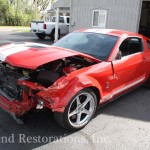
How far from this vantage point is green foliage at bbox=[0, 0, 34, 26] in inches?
1286

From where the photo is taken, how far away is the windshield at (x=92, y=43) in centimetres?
474

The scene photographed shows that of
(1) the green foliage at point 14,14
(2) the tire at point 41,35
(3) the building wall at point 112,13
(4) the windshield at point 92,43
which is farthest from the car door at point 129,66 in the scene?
(1) the green foliage at point 14,14

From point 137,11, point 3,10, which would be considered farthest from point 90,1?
point 3,10

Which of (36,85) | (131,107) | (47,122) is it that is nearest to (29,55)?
(36,85)

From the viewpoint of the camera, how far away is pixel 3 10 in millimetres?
32719

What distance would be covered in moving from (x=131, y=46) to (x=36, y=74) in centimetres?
251

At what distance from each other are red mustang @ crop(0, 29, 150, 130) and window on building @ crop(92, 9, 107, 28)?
30.8 feet

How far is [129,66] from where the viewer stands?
505 centimetres

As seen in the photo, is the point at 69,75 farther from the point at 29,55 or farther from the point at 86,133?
the point at 86,133

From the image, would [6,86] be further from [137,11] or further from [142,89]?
[137,11]

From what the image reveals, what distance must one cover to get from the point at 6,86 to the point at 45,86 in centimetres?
79

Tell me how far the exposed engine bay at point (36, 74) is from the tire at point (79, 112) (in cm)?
45

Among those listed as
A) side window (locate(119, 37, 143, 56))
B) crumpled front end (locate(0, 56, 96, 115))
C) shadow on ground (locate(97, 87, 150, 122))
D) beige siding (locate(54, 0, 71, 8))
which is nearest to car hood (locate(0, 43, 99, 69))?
crumpled front end (locate(0, 56, 96, 115))

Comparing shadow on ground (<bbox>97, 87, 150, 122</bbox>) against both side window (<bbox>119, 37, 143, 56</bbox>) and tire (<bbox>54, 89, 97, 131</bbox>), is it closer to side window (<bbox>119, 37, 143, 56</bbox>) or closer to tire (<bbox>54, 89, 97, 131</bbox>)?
tire (<bbox>54, 89, 97, 131</bbox>)
